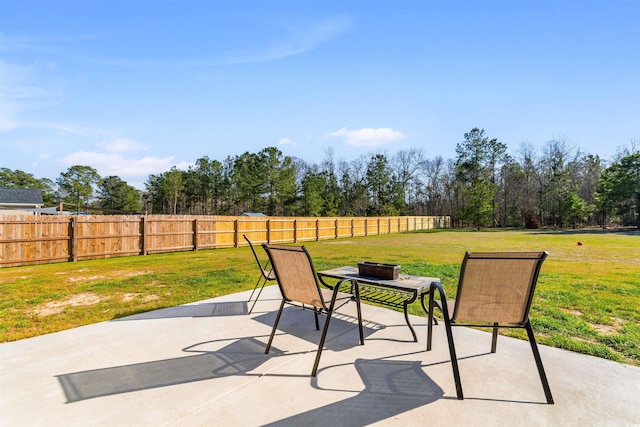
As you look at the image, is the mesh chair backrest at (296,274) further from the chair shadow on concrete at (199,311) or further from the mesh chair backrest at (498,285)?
the chair shadow on concrete at (199,311)

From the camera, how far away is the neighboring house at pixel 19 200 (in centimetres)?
2352

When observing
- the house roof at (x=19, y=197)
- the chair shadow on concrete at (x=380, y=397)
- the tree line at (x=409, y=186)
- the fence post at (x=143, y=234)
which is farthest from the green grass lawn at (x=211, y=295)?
the tree line at (x=409, y=186)

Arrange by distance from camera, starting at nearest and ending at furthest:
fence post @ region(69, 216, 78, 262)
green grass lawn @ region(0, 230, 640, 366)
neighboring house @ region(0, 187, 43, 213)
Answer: green grass lawn @ region(0, 230, 640, 366) < fence post @ region(69, 216, 78, 262) < neighboring house @ region(0, 187, 43, 213)

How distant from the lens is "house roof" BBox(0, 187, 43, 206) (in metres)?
23.6

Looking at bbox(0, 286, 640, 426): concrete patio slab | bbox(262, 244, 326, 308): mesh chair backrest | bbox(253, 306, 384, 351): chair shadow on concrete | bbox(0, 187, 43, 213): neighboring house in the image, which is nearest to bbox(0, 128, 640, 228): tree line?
bbox(0, 187, 43, 213): neighboring house

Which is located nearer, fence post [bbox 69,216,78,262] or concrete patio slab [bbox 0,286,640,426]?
concrete patio slab [bbox 0,286,640,426]

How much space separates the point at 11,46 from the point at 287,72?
310 inches

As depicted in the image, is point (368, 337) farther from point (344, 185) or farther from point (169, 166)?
point (169, 166)

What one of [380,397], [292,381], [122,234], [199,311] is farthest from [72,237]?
[380,397]

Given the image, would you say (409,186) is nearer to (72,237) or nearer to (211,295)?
(72,237)

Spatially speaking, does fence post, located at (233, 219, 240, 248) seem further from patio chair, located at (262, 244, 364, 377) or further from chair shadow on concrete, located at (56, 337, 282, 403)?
patio chair, located at (262, 244, 364, 377)

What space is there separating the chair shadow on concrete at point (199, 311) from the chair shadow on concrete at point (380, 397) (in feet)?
6.51

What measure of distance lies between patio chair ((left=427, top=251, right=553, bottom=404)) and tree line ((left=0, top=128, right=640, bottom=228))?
29.1 metres

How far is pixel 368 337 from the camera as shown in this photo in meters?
2.88
